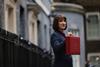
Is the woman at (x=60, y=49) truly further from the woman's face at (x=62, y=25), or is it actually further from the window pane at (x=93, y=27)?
the window pane at (x=93, y=27)

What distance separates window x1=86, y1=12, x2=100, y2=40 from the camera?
1423 inches

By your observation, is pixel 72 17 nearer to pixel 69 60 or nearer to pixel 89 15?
pixel 89 15

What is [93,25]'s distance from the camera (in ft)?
120

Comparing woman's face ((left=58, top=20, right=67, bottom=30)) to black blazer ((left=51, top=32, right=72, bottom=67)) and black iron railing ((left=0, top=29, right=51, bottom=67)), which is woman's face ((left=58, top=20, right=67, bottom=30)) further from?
black iron railing ((left=0, top=29, right=51, bottom=67))

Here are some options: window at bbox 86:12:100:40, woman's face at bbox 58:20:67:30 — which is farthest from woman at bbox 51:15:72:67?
window at bbox 86:12:100:40

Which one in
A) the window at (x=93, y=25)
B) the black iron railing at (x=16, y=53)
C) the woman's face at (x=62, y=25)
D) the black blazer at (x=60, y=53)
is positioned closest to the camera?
the black blazer at (x=60, y=53)

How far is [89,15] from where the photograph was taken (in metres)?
36.7

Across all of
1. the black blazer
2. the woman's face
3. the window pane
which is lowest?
the window pane

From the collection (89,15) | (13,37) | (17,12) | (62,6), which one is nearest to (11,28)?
(17,12)

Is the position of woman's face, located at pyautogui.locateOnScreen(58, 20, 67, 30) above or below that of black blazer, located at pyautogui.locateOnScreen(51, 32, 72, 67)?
above

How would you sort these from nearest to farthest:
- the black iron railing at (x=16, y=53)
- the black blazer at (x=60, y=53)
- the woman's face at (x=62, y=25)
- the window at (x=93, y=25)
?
the black blazer at (x=60, y=53), the woman's face at (x=62, y=25), the black iron railing at (x=16, y=53), the window at (x=93, y=25)

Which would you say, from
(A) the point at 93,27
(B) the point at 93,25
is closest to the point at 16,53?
(A) the point at 93,27

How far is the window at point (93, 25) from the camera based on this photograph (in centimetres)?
3616

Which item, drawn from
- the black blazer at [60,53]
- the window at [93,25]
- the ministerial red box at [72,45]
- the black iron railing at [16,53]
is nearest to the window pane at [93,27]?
the window at [93,25]
